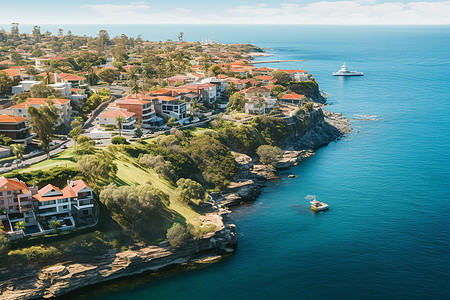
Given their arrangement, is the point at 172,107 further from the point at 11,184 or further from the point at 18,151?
the point at 11,184

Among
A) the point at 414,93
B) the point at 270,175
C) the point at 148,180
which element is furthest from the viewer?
the point at 414,93

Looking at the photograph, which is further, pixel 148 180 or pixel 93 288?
pixel 148 180

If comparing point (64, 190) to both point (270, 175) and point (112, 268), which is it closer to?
point (112, 268)

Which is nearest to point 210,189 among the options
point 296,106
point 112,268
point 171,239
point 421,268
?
point 171,239

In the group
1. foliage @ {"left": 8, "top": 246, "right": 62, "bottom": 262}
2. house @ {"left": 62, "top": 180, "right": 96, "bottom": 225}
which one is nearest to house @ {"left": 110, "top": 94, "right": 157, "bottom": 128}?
house @ {"left": 62, "top": 180, "right": 96, "bottom": 225}

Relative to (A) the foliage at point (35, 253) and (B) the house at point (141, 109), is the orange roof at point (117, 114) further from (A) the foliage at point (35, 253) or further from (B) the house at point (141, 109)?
(A) the foliage at point (35, 253)

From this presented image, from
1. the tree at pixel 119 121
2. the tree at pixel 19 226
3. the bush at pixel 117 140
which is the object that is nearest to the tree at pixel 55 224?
the tree at pixel 19 226

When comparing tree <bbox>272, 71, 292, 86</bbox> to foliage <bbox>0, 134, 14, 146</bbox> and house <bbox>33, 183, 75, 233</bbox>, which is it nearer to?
foliage <bbox>0, 134, 14, 146</bbox>
